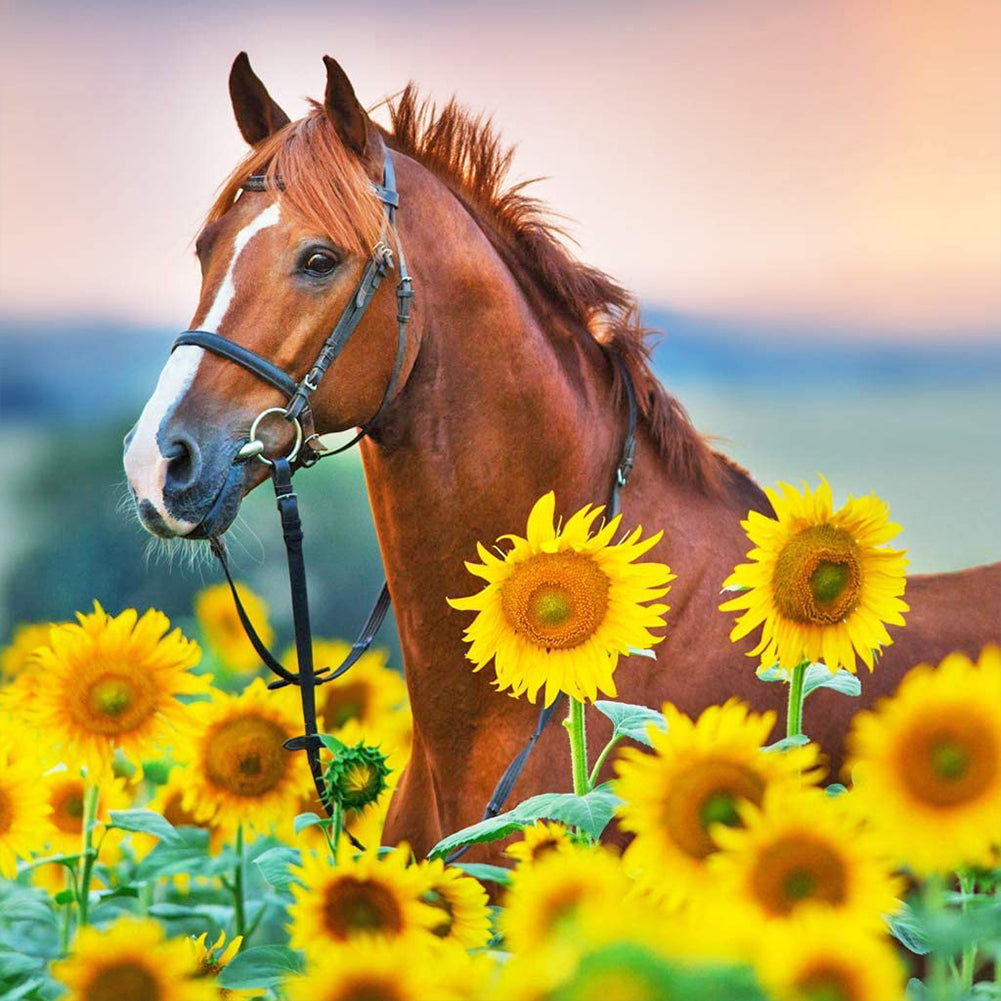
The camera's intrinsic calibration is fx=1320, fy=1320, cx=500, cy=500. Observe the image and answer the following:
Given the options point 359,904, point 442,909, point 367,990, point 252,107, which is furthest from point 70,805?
point 367,990

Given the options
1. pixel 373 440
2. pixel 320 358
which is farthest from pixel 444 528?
pixel 320 358

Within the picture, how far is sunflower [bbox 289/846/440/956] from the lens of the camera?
133cm

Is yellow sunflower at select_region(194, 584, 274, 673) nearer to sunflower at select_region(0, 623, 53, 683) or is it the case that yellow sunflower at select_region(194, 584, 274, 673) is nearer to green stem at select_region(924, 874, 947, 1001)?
sunflower at select_region(0, 623, 53, 683)

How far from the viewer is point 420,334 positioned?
2691 mm

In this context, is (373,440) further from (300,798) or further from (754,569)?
(754,569)

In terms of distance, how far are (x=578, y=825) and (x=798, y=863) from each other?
16.7 inches

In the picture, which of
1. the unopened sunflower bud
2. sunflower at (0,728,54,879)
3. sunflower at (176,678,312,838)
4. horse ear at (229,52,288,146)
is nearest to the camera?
the unopened sunflower bud

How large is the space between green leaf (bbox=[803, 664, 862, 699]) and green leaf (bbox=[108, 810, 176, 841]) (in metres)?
→ 1.10

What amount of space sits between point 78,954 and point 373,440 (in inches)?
65.2

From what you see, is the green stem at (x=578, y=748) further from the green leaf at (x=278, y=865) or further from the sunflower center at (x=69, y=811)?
the sunflower center at (x=69, y=811)

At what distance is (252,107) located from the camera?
302 cm

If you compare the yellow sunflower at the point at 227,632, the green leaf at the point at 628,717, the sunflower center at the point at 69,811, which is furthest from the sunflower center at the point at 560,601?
the yellow sunflower at the point at 227,632

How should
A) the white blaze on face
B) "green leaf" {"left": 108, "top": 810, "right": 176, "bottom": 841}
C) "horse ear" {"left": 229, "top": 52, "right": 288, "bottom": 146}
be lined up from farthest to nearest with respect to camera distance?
"horse ear" {"left": 229, "top": 52, "right": 288, "bottom": 146} < the white blaze on face < "green leaf" {"left": 108, "top": 810, "right": 176, "bottom": 841}

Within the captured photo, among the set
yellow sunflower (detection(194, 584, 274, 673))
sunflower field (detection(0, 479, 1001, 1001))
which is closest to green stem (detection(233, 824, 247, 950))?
sunflower field (detection(0, 479, 1001, 1001))
